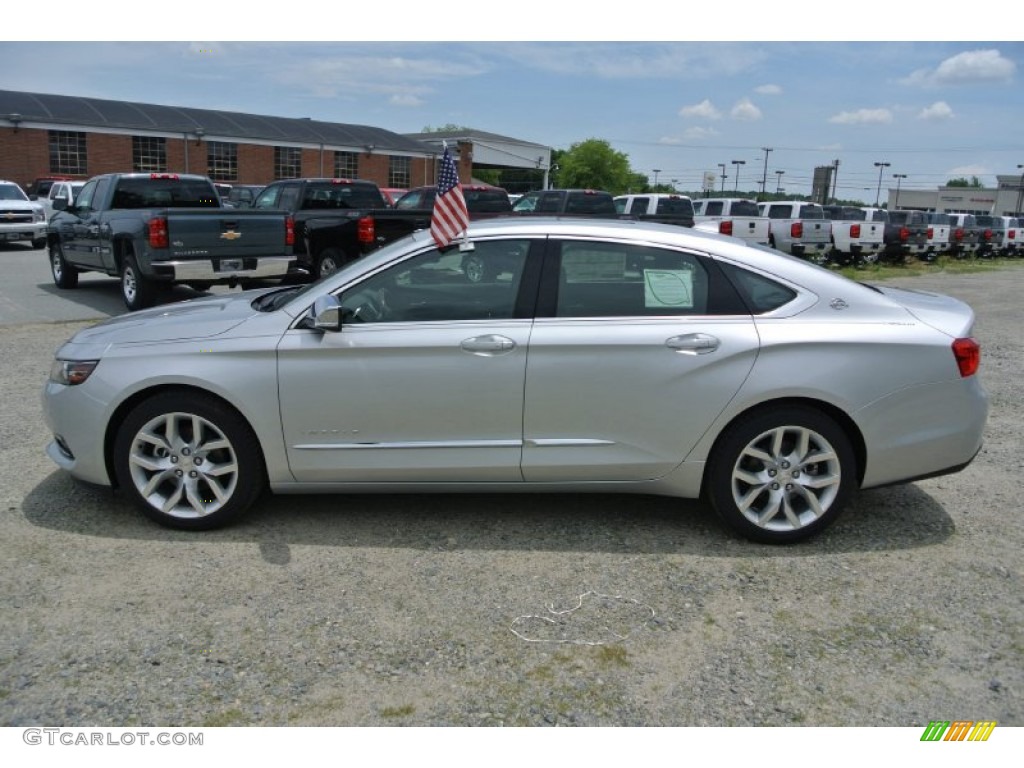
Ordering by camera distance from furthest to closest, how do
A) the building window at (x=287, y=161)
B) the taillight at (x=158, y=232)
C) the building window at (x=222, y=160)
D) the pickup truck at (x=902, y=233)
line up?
the building window at (x=287, y=161) → the building window at (x=222, y=160) → the pickup truck at (x=902, y=233) → the taillight at (x=158, y=232)

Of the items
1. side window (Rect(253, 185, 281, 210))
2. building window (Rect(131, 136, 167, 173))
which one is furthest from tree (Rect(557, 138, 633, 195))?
side window (Rect(253, 185, 281, 210))

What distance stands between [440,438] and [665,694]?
5.61ft

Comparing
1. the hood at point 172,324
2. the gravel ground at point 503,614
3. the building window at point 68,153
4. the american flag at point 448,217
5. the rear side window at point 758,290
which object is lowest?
the gravel ground at point 503,614

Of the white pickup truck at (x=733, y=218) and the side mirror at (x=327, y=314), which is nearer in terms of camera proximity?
the side mirror at (x=327, y=314)

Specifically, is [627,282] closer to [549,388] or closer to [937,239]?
[549,388]

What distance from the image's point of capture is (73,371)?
4402 mm

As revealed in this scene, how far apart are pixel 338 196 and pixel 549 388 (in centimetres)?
1165

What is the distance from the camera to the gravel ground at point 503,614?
304 centimetres

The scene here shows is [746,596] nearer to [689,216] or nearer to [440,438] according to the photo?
[440,438]

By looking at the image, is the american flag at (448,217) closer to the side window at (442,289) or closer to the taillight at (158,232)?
the side window at (442,289)

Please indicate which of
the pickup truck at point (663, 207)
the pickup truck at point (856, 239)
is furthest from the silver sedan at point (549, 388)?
the pickup truck at point (856, 239)

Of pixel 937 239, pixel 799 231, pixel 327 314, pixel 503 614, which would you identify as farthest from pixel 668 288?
pixel 937 239

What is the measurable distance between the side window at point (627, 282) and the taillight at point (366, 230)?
9941 millimetres

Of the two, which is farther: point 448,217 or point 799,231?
point 799,231
